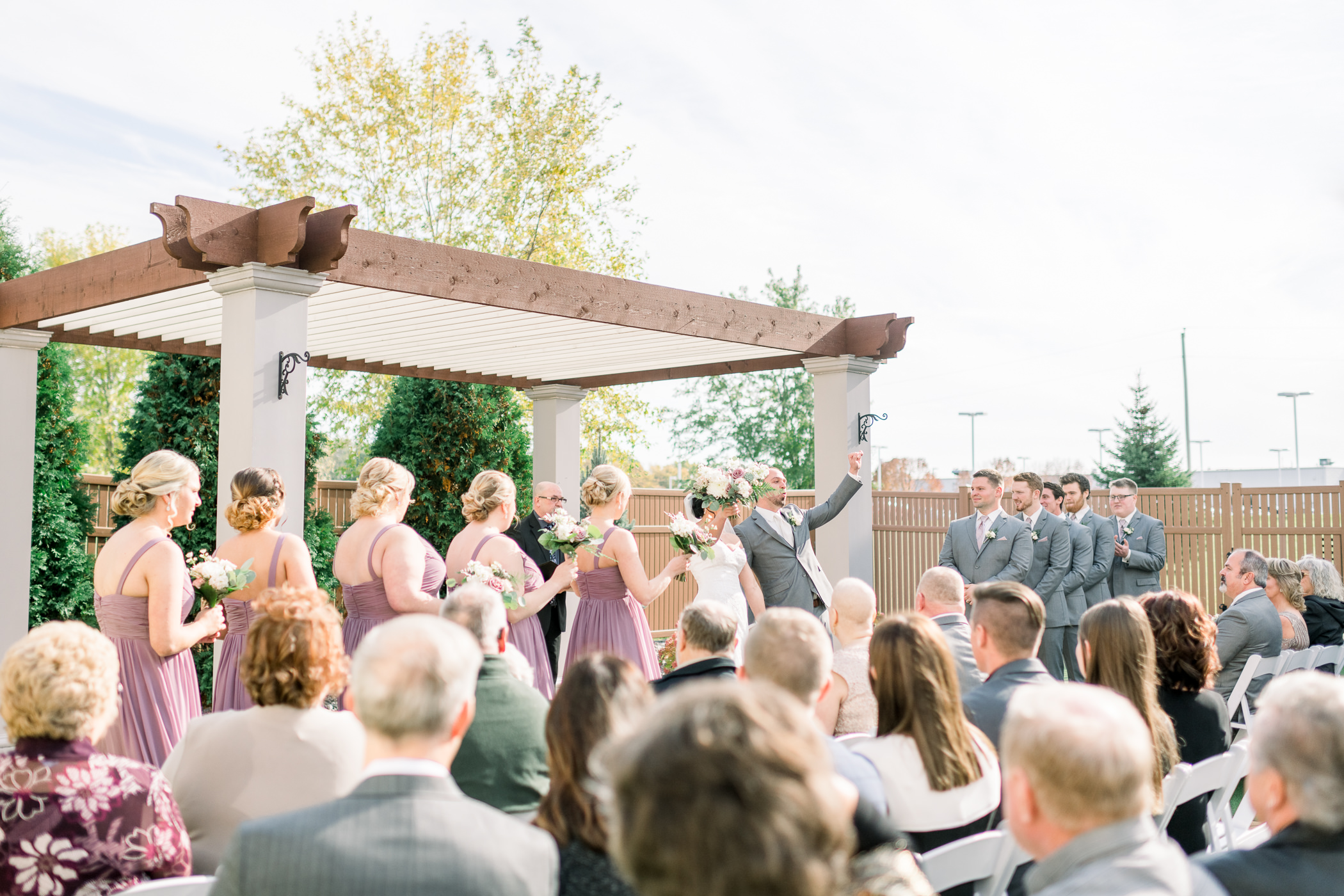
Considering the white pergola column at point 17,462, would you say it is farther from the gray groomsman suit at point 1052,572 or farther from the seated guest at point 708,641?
Result: the gray groomsman suit at point 1052,572

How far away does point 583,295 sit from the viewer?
6.62 meters

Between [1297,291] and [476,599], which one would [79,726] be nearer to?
[476,599]

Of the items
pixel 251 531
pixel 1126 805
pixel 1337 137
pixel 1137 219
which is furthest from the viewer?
pixel 1137 219

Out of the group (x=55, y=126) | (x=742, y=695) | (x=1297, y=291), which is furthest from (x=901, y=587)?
(x=1297, y=291)

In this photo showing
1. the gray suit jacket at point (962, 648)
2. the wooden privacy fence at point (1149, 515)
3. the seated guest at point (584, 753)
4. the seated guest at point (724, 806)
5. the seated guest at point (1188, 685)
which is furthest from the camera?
the wooden privacy fence at point (1149, 515)

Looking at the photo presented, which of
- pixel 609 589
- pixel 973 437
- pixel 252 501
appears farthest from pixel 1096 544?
pixel 973 437

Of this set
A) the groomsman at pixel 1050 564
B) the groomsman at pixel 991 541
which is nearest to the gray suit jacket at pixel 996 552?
the groomsman at pixel 991 541

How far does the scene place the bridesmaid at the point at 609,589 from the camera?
5.22 metres

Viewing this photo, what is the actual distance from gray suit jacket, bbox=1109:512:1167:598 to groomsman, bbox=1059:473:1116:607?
16cm

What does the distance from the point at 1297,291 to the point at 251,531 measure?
5821cm

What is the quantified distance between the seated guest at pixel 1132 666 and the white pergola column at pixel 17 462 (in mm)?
7530

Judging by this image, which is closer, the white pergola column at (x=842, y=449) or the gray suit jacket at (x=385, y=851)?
the gray suit jacket at (x=385, y=851)

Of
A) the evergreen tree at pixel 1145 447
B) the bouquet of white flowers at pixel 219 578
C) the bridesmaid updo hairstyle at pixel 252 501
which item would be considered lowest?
the bouquet of white flowers at pixel 219 578

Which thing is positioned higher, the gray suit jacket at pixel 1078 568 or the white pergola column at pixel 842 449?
the white pergola column at pixel 842 449
